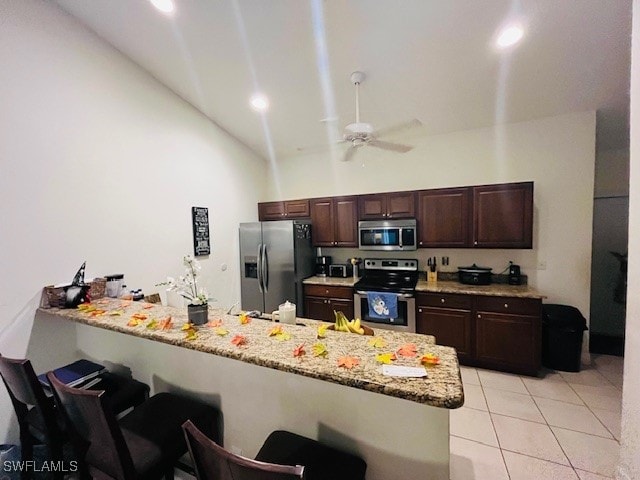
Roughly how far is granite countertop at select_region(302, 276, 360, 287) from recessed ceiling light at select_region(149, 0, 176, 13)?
3.07 metres

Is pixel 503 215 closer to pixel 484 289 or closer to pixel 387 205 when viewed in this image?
pixel 484 289

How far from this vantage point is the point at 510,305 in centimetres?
280

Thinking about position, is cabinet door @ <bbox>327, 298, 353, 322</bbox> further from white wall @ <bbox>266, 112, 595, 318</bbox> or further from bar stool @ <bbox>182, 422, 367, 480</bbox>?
bar stool @ <bbox>182, 422, 367, 480</bbox>

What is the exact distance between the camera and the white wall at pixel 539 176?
2984 millimetres

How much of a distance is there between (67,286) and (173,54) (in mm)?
2247

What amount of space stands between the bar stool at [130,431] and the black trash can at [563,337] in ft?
11.1

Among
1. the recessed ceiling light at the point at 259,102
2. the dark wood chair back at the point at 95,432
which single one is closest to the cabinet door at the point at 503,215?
the recessed ceiling light at the point at 259,102

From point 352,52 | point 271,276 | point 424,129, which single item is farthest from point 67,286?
point 424,129

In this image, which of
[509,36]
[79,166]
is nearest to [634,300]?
[509,36]

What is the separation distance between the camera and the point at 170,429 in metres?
1.28

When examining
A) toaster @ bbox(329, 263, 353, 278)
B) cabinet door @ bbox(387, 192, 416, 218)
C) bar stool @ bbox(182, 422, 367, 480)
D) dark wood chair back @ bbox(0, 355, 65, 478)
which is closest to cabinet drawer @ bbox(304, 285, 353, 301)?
toaster @ bbox(329, 263, 353, 278)

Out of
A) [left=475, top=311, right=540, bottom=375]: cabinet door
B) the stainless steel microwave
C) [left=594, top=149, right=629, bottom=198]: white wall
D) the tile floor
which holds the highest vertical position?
[left=594, top=149, right=629, bottom=198]: white wall

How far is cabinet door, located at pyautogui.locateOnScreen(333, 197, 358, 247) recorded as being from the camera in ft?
12.3

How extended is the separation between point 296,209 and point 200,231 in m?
1.43
